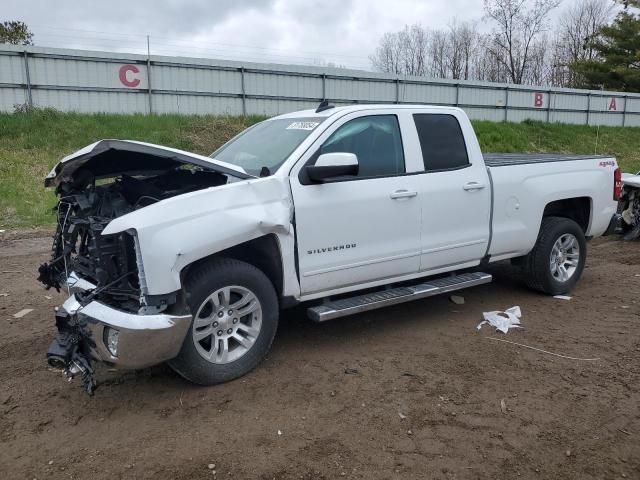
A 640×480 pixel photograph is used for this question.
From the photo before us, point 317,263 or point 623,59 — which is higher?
point 623,59

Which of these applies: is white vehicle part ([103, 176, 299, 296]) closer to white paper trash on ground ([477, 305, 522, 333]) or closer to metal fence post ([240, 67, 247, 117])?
white paper trash on ground ([477, 305, 522, 333])

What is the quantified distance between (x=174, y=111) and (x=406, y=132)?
14.3m

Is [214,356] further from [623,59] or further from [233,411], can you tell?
[623,59]

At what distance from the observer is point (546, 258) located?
614 cm

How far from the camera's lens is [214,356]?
13.3 ft

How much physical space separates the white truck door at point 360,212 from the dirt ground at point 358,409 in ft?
2.20

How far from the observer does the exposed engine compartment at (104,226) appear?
3.81 meters

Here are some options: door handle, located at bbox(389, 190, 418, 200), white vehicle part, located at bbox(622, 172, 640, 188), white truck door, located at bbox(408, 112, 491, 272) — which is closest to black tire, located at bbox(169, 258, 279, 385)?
door handle, located at bbox(389, 190, 418, 200)

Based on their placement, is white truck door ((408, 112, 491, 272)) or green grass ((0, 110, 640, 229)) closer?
white truck door ((408, 112, 491, 272))

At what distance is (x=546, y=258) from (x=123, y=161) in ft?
14.0

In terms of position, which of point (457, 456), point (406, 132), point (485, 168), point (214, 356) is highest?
point (406, 132)

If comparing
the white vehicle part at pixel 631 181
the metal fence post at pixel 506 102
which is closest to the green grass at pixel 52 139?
the metal fence post at pixel 506 102

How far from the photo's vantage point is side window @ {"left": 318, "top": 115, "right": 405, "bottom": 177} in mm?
4759

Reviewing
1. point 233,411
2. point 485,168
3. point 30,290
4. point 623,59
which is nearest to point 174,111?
point 30,290
